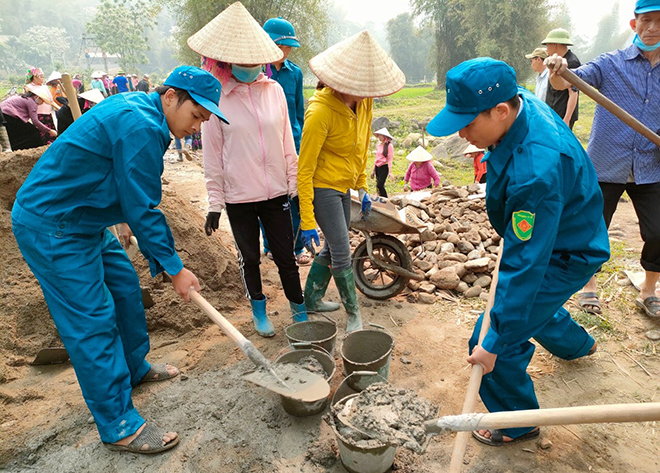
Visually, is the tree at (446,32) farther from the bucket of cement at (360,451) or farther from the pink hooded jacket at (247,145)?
the bucket of cement at (360,451)

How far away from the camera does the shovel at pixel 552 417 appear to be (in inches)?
57.3

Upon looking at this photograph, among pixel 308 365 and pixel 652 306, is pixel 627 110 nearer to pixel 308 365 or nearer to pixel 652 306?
pixel 652 306

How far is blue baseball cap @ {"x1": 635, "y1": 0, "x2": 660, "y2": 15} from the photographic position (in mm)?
2852

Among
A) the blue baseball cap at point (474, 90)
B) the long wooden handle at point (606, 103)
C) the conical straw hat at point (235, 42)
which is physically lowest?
the long wooden handle at point (606, 103)

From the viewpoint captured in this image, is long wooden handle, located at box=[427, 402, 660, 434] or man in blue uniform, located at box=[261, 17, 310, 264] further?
man in blue uniform, located at box=[261, 17, 310, 264]

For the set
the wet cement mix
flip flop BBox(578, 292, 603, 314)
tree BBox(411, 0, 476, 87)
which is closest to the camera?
the wet cement mix

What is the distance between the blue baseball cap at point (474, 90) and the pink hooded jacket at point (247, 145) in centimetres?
154

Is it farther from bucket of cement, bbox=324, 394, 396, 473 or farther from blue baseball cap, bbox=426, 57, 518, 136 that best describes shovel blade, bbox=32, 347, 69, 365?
blue baseball cap, bbox=426, 57, 518, 136

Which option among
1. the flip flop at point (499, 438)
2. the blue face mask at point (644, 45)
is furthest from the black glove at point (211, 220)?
the blue face mask at point (644, 45)

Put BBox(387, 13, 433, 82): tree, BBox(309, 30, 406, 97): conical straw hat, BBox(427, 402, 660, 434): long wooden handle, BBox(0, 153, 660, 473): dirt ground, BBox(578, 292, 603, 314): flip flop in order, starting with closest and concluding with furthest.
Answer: BBox(427, 402, 660, 434): long wooden handle
BBox(0, 153, 660, 473): dirt ground
BBox(309, 30, 406, 97): conical straw hat
BBox(578, 292, 603, 314): flip flop
BBox(387, 13, 433, 82): tree

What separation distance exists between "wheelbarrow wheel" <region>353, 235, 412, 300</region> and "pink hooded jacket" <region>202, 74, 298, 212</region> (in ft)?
4.50

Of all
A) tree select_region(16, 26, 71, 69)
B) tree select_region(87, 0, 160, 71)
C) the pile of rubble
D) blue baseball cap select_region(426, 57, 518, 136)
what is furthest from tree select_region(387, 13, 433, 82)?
blue baseball cap select_region(426, 57, 518, 136)

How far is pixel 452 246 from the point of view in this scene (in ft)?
15.9

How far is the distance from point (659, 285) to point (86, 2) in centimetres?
23070
